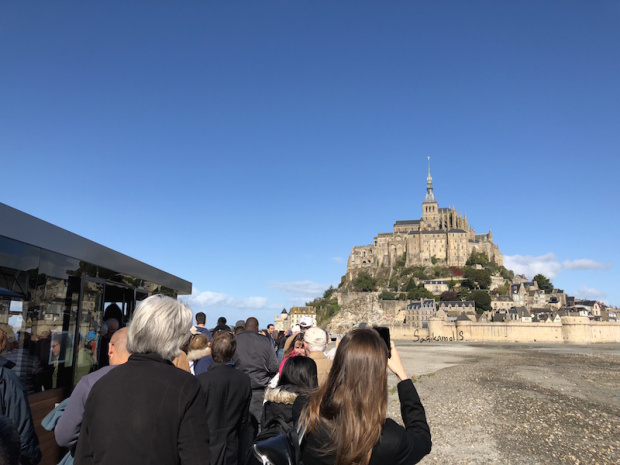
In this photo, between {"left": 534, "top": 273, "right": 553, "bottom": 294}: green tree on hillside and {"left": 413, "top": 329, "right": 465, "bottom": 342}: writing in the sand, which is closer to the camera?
{"left": 413, "top": 329, "right": 465, "bottom": 342}: writing in the sand

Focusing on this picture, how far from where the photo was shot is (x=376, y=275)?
3905 inches

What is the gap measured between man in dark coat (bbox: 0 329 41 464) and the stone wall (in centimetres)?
7085

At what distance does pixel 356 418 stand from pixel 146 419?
3.20ft

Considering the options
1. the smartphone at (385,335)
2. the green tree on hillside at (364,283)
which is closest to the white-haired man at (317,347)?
the smartphone at (385,335)

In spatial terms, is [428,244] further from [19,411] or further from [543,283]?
[19,411]

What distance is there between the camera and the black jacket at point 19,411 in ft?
9.63

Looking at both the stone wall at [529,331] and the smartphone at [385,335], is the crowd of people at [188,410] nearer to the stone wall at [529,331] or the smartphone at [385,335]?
the smartphone at [385,335]

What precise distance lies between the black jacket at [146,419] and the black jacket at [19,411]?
3.50 ft

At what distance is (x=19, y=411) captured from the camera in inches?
118

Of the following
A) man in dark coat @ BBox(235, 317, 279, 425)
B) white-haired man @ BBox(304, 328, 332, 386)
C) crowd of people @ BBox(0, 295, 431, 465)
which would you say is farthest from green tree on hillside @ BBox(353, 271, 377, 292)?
crowd of people @ BBox(0, 295, 431, 465)

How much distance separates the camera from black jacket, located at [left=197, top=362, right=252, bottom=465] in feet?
12.3

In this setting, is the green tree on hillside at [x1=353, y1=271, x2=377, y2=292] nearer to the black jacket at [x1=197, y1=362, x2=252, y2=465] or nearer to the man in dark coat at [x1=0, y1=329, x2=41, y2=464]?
the black jacket at [x1=197, y1=362, x2=252, y2=465]

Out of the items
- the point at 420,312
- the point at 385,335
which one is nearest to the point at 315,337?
the point at 385,335

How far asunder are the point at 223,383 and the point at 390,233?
104 metres
